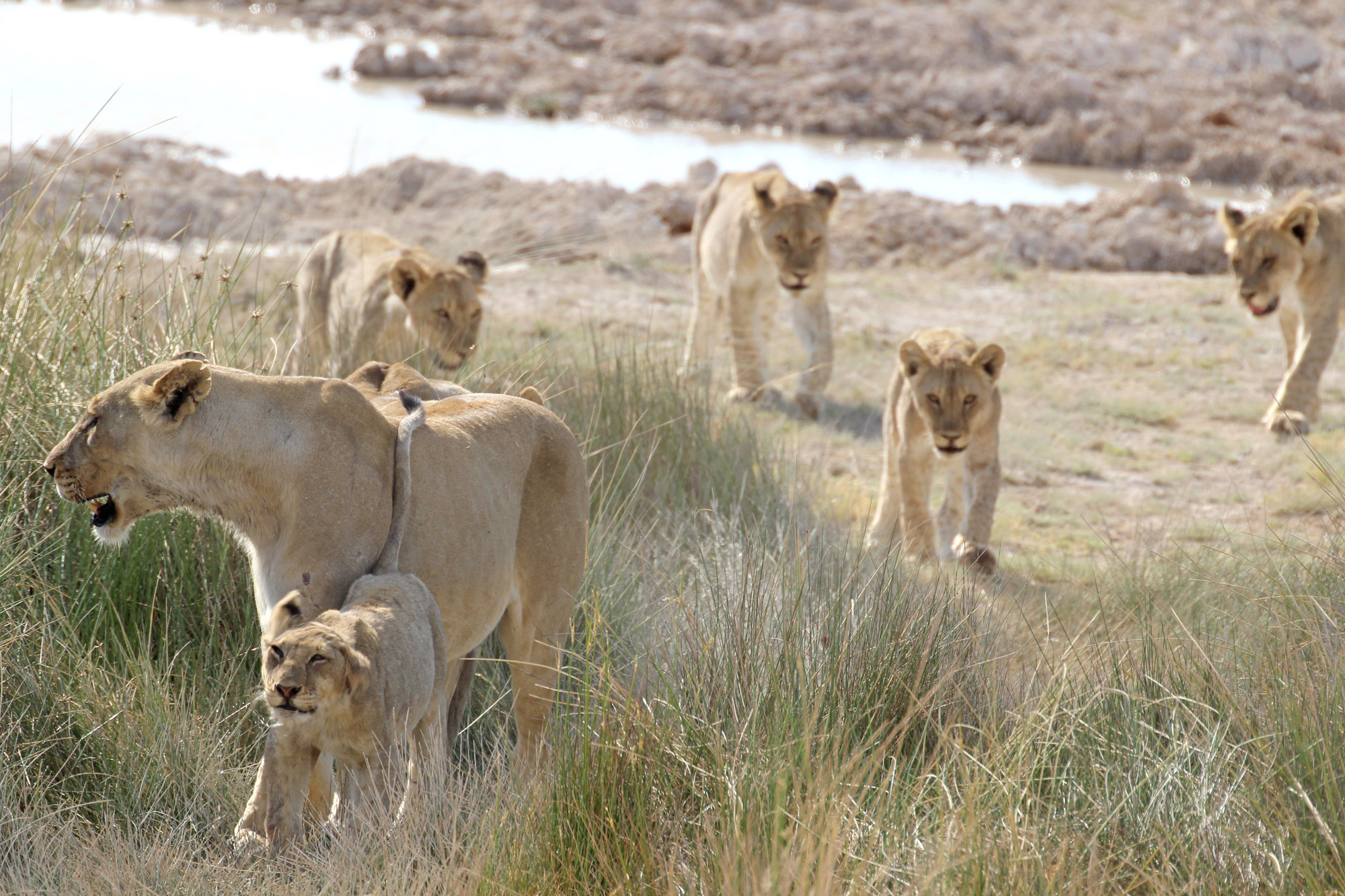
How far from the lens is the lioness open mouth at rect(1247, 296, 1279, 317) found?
423 inches

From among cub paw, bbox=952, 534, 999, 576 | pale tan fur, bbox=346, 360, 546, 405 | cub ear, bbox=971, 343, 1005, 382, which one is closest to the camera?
pale tan fur, bbox=346, 360, 546, 405

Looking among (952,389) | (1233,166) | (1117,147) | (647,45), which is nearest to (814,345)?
(952,389)

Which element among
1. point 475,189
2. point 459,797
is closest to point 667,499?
point 459,797

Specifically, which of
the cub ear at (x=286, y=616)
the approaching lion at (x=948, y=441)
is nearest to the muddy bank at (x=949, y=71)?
the approaching lion at (x=948, y=441)

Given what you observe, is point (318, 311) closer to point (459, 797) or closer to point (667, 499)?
point (667, 499)

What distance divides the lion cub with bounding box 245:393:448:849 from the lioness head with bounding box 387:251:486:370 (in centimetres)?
452

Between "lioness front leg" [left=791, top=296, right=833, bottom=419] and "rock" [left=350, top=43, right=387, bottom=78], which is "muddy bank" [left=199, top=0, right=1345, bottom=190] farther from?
"lioness front leg" [left=791, top=296, right=833, bottom=419]

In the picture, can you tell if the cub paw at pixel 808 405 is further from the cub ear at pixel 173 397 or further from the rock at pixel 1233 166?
the rock at pixel 1233 166

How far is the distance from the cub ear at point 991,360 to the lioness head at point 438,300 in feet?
9.32

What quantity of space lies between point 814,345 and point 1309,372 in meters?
3.75

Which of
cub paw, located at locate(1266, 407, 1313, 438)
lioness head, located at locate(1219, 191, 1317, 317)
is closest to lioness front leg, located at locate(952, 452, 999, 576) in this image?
cub paw, located at locate(1266, 407, 1313, 438)

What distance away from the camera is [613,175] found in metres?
21.4

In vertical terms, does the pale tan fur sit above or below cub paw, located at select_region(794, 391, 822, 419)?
above

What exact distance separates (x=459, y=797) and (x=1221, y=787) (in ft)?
6.43
